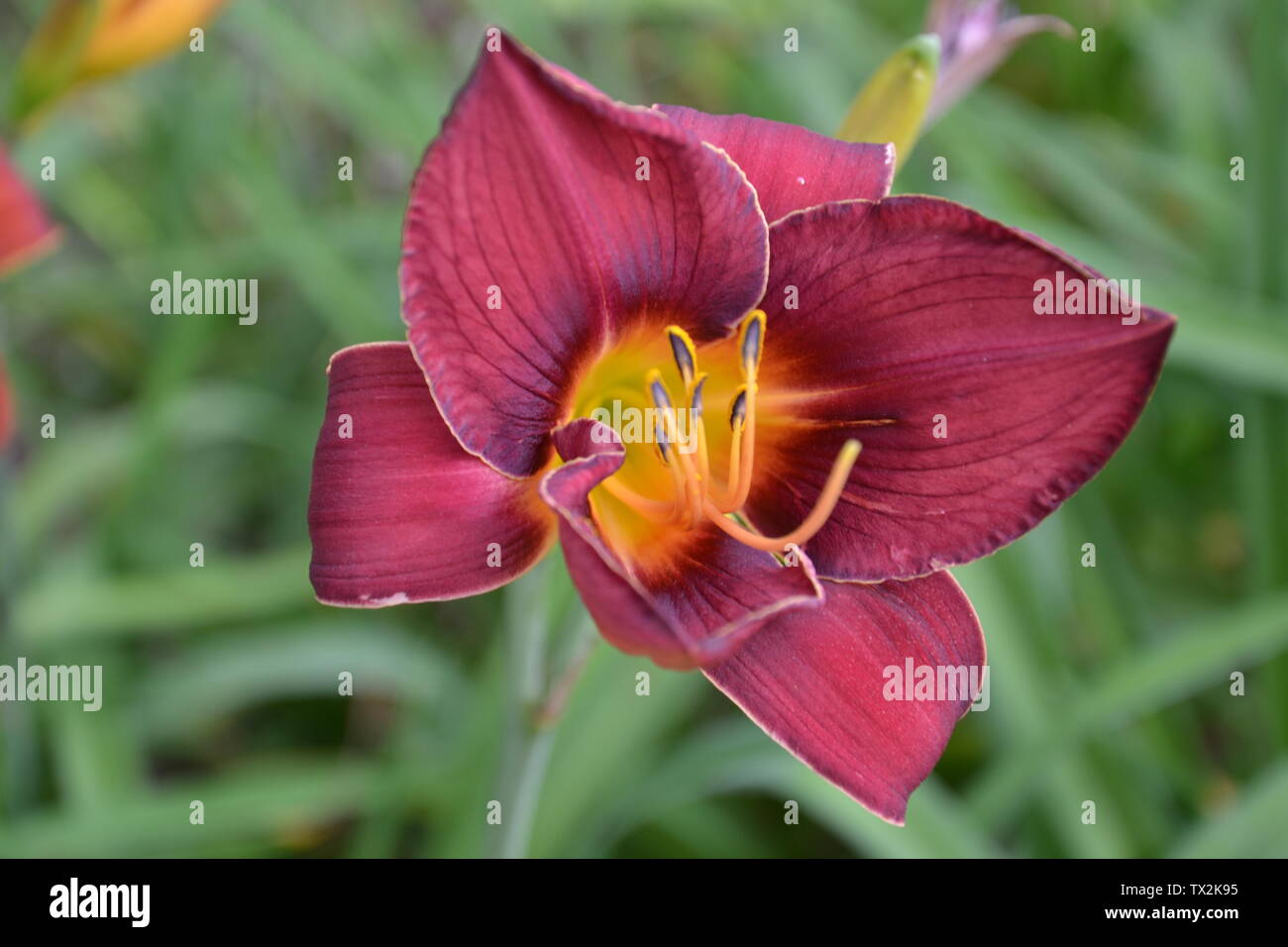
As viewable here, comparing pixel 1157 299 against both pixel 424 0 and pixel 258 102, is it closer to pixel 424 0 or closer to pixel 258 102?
pixel 258 102

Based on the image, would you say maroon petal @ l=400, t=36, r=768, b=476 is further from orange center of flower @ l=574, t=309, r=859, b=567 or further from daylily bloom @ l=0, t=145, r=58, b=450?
daylily bloom @ l=0, t=145, r=58, b=450

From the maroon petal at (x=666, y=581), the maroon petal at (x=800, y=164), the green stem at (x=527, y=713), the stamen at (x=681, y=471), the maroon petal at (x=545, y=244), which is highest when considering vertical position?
the maroon petal at (x=800, y=164)

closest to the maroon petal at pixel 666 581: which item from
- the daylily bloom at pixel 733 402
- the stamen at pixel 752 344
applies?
the daylily bloom at pixel 733 402

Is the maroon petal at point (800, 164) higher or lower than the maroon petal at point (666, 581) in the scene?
higher

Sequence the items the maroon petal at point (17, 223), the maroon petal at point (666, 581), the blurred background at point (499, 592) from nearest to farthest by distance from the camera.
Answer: the maroon petal at point (666, 581), the maroon petal at point (17, 223), the blurred background at point (499, 592)

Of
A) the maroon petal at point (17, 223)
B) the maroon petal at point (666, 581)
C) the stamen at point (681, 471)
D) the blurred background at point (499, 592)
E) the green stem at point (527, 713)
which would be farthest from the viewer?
the blurred background at point (499, 592)

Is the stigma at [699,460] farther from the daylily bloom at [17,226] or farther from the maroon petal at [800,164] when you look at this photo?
the daylily bloom at [17,226]

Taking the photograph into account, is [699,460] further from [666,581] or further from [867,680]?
[867,680]
